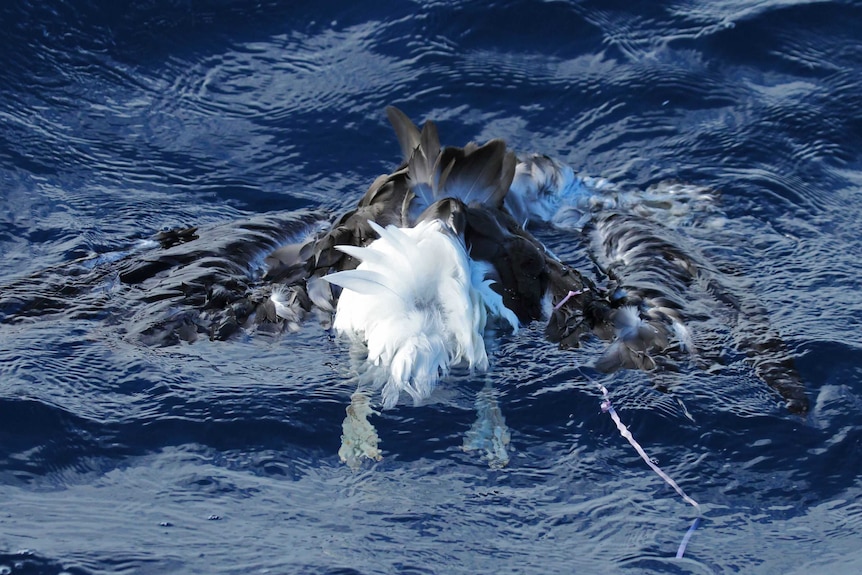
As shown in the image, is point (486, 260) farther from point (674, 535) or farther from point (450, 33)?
point (450, 33)

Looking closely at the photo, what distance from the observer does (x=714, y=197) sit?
6434mm

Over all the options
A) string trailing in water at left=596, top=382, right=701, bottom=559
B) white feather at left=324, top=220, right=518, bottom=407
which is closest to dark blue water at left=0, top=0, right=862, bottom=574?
string trailing in water at left=596, top=382, right=701, bottom=559

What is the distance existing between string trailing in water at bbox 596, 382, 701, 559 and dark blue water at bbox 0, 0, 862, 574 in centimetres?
3

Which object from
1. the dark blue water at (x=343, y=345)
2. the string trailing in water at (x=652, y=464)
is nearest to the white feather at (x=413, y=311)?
the dark blue water at (x=343, y=345)

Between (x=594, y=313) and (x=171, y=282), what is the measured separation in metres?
1.87

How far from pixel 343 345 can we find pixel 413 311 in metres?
0.46

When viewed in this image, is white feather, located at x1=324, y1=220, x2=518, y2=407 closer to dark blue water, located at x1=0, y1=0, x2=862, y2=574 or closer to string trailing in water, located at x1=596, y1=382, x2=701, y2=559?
dark blue water, located at x1=0, y1=0, x2=862, y2=574

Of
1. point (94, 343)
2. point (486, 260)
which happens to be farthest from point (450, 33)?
point (94, 343)

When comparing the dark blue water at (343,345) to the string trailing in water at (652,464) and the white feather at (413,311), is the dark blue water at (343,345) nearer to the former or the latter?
the string trailing in water at (652,464)

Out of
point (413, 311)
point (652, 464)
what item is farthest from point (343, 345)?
point (652, 464)

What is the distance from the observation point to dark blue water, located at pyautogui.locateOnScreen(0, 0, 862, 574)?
3.71 metres

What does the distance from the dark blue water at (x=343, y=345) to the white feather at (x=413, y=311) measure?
0.44ft

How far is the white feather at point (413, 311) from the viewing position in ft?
14.1

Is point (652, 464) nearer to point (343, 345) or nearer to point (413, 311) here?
point (413, 311)
